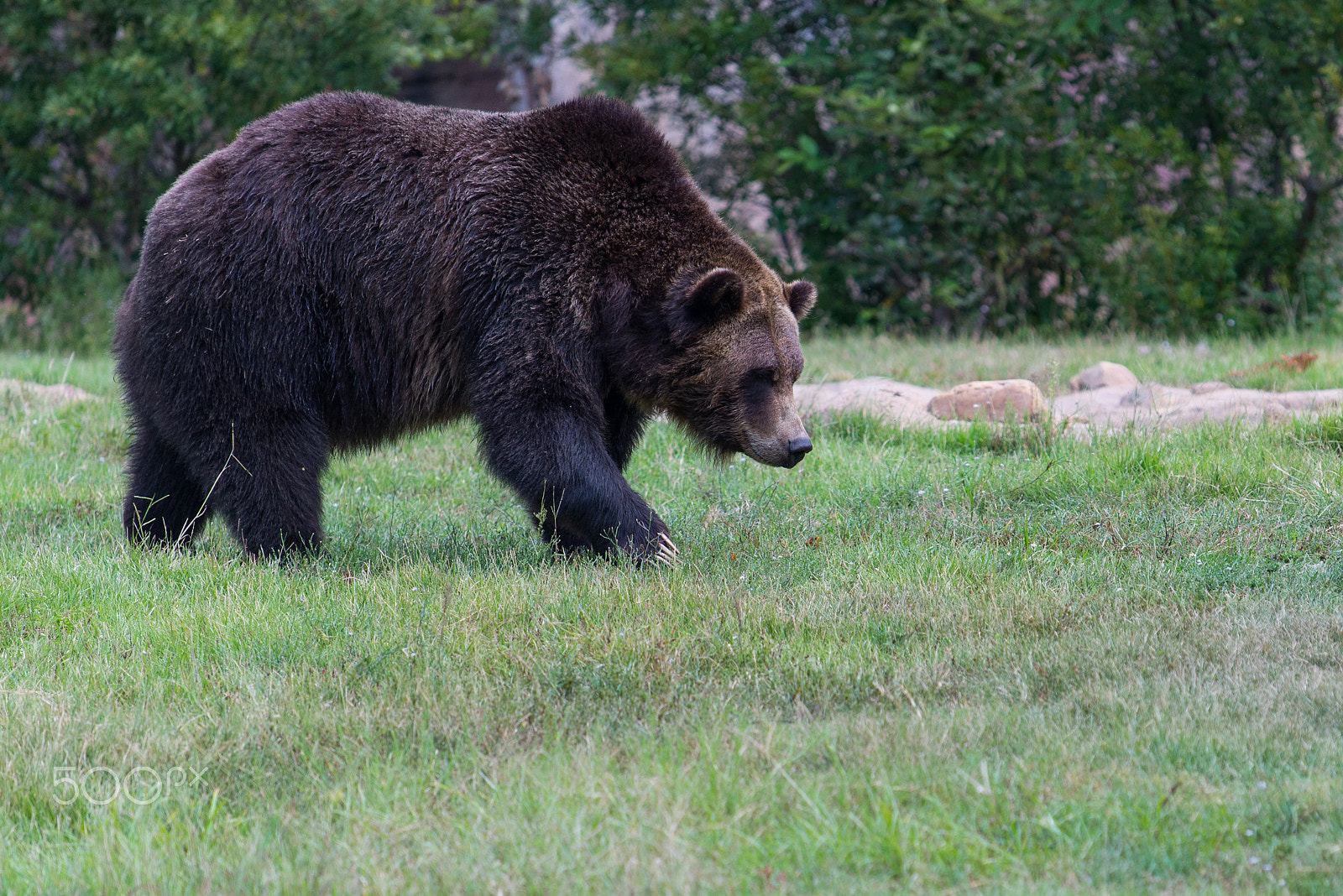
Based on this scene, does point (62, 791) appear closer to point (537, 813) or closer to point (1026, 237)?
point (537, 813)

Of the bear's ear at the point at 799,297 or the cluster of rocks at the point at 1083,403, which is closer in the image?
the bear's ear at the point at 799,297

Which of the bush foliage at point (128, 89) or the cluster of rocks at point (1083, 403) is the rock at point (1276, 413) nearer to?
the cluster of rocks at point (1083, 403)

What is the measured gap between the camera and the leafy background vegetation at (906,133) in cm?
1155

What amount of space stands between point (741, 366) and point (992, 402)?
2387mm

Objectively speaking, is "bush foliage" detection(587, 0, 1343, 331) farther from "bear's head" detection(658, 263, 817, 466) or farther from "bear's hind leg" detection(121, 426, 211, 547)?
"bear's hind leg" detection(121, 426, 211, 547)

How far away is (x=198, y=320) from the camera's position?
5410 mm

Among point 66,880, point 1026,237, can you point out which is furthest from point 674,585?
point 1026,237

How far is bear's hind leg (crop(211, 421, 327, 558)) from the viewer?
5.42 meters

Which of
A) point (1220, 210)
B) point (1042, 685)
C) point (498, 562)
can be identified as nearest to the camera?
point (1042, 685)

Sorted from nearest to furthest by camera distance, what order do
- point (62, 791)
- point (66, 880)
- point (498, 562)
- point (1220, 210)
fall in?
point (66, 880) → point (62, 791) → point (498, 562) → point (1220, 210)

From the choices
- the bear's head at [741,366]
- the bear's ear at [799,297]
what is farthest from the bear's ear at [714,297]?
the bear's ear at [799,297]

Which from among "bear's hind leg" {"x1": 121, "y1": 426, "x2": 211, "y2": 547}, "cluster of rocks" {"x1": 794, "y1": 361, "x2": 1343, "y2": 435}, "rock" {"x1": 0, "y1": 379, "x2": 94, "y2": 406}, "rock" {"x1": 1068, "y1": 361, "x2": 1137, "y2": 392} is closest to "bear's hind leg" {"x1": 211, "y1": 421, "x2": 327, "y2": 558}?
"bear's hind leg" {"x1": 121, "y1": 426, "x2": 211, "y2": 547}

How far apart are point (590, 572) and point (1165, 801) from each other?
2658 mm

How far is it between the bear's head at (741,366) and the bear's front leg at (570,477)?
0.56m
